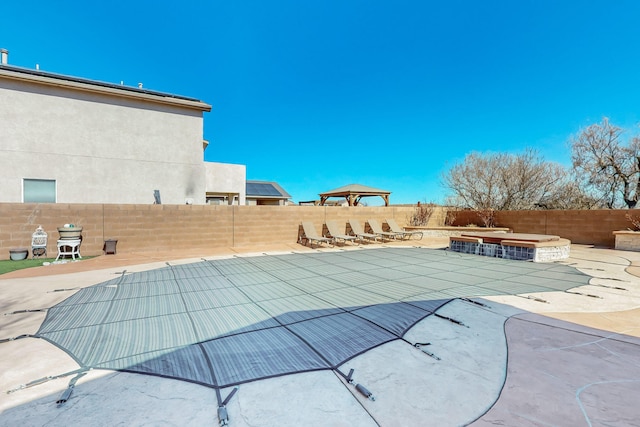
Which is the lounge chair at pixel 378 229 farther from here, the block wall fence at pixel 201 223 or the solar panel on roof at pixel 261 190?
the solar panel on roof at pixel 261 190

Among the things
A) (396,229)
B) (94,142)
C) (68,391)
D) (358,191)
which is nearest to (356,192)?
(358,191)

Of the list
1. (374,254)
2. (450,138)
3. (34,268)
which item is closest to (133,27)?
(34,268)

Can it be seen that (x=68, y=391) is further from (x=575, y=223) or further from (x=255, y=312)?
(x=575, y=223)

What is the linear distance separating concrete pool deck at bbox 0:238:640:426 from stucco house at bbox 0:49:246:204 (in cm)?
957

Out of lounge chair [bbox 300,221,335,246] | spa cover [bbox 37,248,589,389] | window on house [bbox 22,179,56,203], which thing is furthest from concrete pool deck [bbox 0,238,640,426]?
window on house [bbox 22,179,56,203]

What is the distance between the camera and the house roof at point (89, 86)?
33.9ft

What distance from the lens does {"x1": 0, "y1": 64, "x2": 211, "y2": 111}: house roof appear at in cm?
1033

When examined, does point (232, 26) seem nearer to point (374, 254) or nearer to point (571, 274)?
point (374, 254)

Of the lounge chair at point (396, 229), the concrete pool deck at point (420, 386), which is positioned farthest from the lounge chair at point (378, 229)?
the concrete pool deck at point (420, 386)

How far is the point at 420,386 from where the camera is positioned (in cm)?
231

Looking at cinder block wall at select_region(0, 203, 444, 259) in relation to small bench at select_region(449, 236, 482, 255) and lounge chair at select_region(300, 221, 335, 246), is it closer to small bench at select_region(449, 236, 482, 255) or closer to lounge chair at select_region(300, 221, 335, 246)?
lounge chair at select_region(300, 221, 335, 246)

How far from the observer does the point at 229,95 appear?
21.3m

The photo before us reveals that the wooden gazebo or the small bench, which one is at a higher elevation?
the wooden gazebo

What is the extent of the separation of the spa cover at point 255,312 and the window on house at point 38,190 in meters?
7.71
